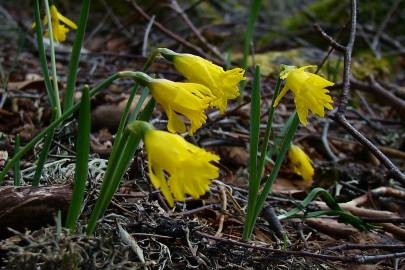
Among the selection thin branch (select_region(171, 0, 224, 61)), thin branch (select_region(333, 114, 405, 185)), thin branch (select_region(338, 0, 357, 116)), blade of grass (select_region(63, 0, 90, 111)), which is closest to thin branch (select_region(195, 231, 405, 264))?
thin branch (select_region(333, 114, 405, 185))

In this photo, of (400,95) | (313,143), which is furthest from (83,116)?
(400,95)

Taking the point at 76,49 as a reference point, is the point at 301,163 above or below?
below

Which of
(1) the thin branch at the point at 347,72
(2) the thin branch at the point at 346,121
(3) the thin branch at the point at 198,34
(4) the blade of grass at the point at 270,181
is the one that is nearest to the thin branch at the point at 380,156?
(2) the thin branch at the point at 346,121

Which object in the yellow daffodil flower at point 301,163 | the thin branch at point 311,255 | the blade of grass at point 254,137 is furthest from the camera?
the yellow daffodil flower at point 301,163

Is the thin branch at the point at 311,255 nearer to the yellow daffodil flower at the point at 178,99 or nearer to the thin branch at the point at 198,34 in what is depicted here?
the yellow daffodil flower at the point at 178,99

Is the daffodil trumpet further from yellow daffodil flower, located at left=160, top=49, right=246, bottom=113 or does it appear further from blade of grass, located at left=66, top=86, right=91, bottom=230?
yellow daffodil flower, located at left=160, top=49, right=246, bottom=113

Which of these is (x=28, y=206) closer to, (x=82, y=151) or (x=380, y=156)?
(x=82, y=151)

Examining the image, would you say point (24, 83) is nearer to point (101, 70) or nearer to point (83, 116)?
point (101, 70)

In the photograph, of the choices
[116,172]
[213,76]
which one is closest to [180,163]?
[116,172]
